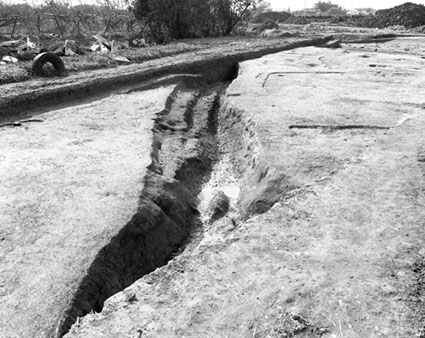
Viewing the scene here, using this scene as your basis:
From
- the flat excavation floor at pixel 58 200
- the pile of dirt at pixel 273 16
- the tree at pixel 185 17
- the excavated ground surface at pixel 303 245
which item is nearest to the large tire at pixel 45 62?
the flat excavation floor at pixel 58 200

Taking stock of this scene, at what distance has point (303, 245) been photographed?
278 cm

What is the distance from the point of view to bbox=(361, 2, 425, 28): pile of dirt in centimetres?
Result: 2831

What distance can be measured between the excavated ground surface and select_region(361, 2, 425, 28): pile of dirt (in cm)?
2592

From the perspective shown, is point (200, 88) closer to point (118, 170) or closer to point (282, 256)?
point (118, 170)

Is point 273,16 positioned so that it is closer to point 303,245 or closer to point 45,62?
point 45,62

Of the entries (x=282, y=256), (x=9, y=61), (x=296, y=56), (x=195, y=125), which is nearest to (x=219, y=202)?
(x=282, y=256)

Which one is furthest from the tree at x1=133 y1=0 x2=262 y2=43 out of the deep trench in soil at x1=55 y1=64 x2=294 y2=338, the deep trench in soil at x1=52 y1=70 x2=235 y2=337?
the deep trench in soil at x1=52 y1=70 x2=235 y2=337

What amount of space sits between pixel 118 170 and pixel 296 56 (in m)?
8.13

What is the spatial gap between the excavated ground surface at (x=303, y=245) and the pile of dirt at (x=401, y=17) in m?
25.9

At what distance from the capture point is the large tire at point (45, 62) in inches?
311

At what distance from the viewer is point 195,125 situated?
21.3 feet

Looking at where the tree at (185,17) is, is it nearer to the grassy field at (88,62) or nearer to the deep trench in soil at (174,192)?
the grassy field at (88,62)

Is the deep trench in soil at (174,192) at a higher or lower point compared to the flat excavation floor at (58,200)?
lower

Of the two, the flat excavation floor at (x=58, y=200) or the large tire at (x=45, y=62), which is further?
the large tire at (x=45, y=62)
